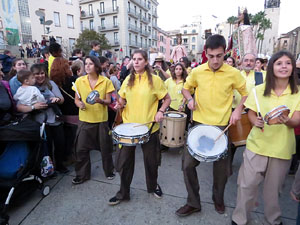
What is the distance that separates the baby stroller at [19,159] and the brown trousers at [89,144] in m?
0.59

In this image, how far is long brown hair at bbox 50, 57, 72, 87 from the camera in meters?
3.62

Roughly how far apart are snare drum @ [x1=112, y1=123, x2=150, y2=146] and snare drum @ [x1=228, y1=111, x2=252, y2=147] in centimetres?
120

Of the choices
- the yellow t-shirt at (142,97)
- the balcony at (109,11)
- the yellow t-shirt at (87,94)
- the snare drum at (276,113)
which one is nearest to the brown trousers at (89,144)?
the yellow t-shirt at (87,94)

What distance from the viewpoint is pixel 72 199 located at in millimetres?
2871

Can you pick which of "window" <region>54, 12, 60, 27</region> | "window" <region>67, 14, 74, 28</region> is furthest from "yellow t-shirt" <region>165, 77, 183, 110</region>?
"window" <region>67, 14, 74, 28</region>

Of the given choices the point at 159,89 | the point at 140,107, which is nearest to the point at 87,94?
the point at 140,107

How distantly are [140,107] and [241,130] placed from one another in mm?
1410

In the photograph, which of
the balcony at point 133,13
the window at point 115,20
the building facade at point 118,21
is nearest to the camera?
the building facade at point 118,21

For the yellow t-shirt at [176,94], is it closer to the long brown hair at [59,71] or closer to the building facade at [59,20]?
the long brown hair at [59,71]

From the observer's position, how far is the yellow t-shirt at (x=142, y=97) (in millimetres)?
2539

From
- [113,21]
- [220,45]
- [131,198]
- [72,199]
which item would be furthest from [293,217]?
[113,21]

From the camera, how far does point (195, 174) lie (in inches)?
97.5

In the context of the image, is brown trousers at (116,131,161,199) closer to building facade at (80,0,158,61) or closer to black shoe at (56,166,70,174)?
black shoe at (56,166,70,174)

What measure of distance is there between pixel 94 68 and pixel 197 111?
1.74 meters
